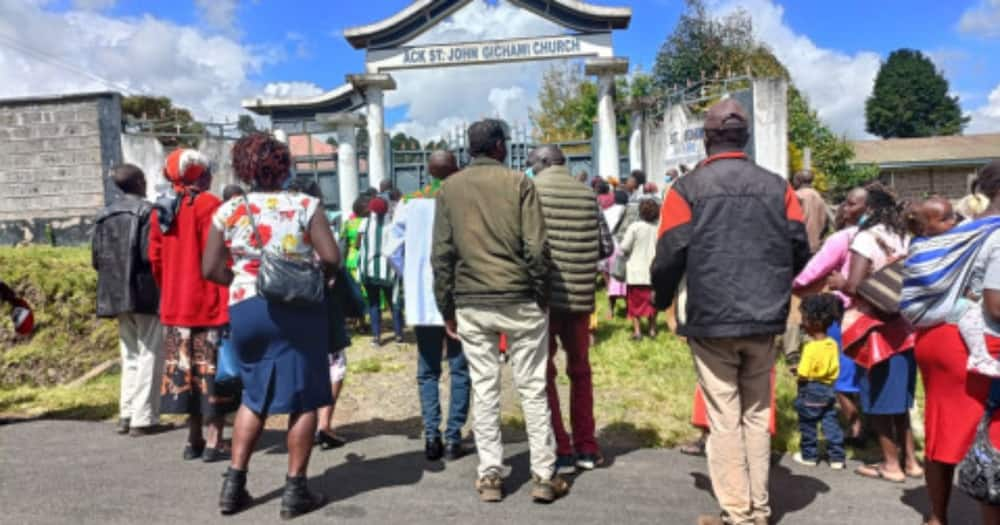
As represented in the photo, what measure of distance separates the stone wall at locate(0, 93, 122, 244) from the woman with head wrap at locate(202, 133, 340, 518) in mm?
11813

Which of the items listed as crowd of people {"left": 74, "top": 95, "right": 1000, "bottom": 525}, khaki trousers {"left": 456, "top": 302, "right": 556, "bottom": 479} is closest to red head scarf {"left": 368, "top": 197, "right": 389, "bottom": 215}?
crowd of people {"left": 74, "top": 95, "right": 1000, "bottom": 525}

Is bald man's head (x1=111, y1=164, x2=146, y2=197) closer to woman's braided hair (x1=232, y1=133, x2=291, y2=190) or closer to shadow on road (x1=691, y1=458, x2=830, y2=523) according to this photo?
woman's braided hair (x1=232, y1=133, x2=291, y2=190)

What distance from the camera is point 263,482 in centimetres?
415

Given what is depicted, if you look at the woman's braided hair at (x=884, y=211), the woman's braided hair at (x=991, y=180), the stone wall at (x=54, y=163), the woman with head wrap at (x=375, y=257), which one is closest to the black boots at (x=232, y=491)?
the woman's braided hair at (x=991, y=180)

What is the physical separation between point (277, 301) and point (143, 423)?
2.45m

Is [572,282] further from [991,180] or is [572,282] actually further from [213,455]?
[213,455]

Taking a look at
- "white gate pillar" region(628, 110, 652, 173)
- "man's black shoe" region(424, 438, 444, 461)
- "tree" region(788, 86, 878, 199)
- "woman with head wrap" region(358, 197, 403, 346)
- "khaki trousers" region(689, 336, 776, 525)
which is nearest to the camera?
"khaki trousers" region(689, 336, 776, 525)

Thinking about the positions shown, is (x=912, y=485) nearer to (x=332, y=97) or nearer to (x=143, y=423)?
(x=143, y=423)

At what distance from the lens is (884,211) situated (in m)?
4.22

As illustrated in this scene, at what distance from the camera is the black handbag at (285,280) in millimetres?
3396

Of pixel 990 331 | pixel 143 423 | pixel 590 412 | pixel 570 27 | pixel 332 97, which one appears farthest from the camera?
pixel 332 97

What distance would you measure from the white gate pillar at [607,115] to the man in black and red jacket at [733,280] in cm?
1008

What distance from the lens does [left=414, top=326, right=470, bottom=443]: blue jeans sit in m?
4.43

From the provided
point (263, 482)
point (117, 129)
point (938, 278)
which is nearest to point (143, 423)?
point (263, 482)
